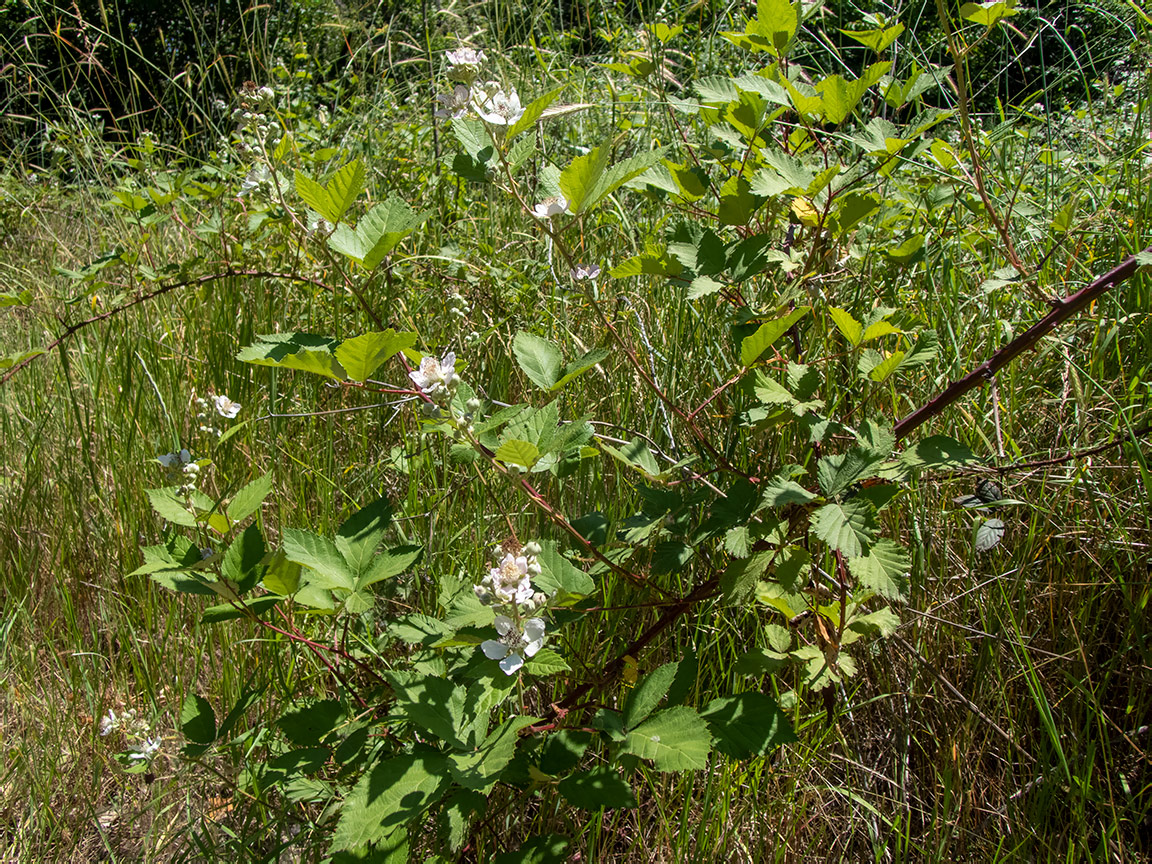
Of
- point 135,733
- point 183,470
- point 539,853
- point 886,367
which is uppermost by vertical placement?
point 886,367

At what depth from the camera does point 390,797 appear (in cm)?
84

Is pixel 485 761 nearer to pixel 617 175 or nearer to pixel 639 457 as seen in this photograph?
pixel 639 457

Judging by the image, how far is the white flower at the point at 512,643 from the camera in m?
0.85

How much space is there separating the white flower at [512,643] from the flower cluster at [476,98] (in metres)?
0.57

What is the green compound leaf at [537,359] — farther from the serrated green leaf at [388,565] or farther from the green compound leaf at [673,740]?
the green compound leaf at [673,740]

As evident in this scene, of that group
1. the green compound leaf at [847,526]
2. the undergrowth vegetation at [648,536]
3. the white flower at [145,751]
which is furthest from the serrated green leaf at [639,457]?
the white flower at [145,751]

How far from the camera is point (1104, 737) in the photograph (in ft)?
3.80

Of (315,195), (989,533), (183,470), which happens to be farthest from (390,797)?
(989,533)

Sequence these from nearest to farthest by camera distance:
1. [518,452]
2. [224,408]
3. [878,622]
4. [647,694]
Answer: [518,452] → [647,694] → [878,622] → [224,408]

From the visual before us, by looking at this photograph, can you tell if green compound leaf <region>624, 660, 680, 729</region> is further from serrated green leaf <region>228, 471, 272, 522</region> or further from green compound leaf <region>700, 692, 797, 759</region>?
serrated green leaf <region>228, 471, 272, 522</region>

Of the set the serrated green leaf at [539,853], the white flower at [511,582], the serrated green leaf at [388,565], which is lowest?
the serrated green leaf at [539,853]

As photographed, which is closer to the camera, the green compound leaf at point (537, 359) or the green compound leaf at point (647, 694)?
the green compound leaf at point (647, 694)

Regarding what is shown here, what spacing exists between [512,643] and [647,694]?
0.19 meters

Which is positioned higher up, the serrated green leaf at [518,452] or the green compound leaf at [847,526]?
the serrated green leaf at [518,452]
